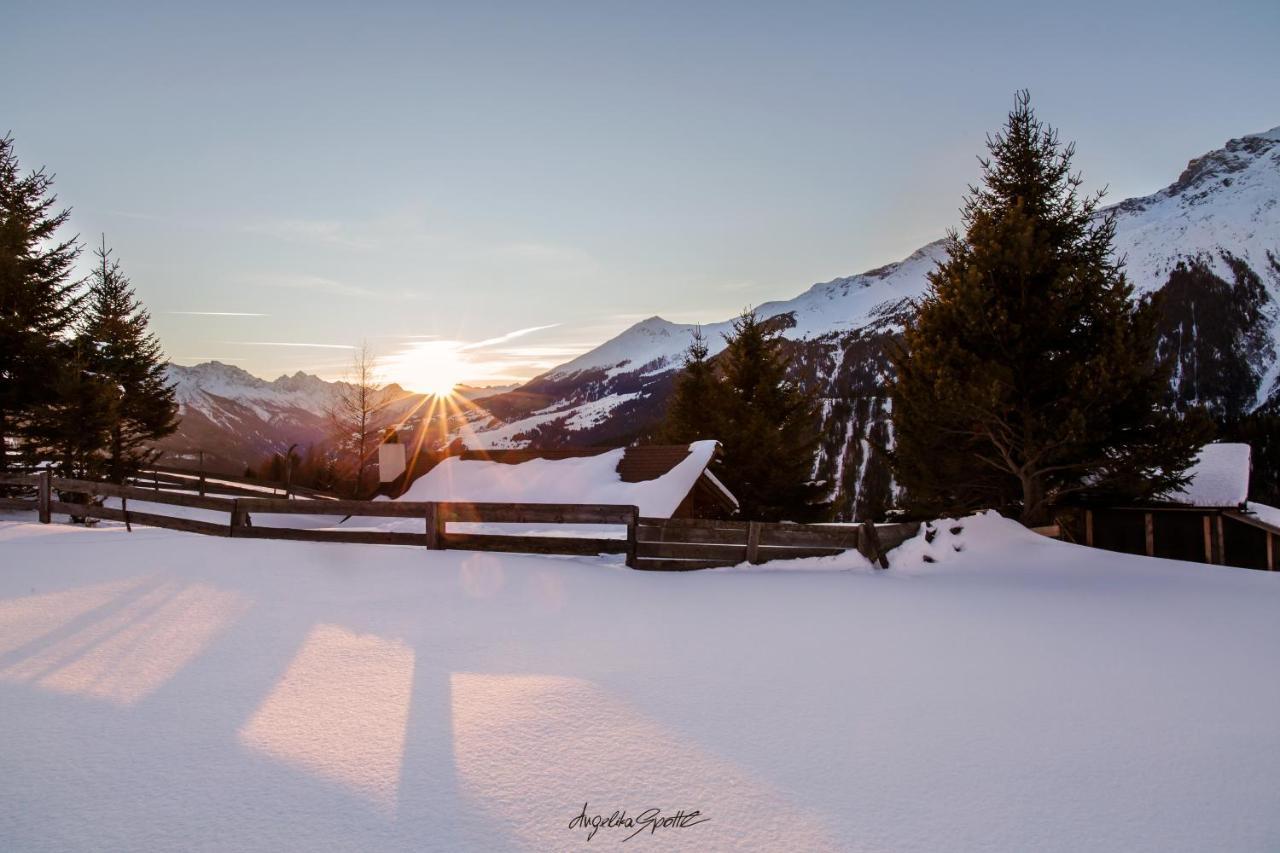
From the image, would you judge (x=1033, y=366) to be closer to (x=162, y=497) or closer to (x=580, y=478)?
(x=580, y=478)

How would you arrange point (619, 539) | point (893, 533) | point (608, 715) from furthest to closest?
point (893, 533), point (619, 539), point (608, 715)

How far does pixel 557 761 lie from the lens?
419cm

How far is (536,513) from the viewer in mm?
11016

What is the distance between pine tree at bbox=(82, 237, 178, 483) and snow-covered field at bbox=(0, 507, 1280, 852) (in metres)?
23.0

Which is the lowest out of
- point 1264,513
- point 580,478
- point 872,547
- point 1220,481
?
point 1264,513

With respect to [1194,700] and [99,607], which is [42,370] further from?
[1194,700]

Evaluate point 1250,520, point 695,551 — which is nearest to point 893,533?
point 695,551

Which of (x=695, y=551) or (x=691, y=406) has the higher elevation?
(x=691, y=406)

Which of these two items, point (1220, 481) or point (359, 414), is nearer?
point (1220, 481)

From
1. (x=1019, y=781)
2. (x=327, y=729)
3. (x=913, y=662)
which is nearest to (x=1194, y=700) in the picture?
(x=913, y=662)

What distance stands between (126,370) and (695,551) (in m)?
30.1
